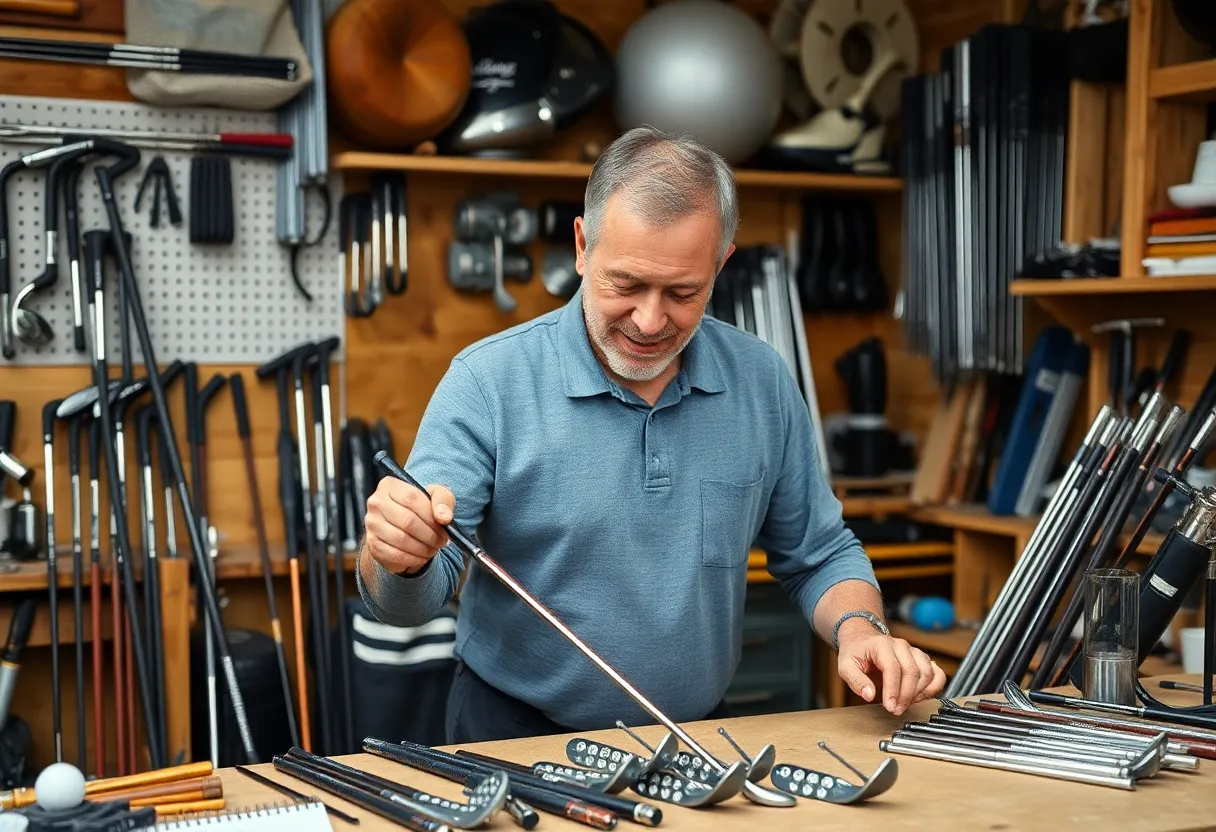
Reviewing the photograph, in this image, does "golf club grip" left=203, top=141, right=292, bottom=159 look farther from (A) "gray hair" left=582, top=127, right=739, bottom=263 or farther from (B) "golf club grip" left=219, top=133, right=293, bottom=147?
(A) "gray hair" left=582, top=127, right=739, bottom=263

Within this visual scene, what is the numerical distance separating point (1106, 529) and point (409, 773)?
4.38ft

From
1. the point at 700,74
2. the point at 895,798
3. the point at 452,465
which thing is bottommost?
the point at 895,798

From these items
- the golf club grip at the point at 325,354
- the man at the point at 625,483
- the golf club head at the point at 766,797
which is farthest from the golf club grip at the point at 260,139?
the golf club head at the point at 766,797

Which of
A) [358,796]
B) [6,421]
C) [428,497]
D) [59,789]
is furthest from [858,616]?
[6,421]

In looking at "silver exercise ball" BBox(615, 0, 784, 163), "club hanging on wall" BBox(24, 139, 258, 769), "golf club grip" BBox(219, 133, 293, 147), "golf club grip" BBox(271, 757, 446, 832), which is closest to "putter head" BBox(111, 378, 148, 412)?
"club hanging on wall" BBox(24, 139, 258, 769)

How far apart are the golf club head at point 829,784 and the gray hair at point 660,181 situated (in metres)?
0.79

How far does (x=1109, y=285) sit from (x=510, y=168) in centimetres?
154

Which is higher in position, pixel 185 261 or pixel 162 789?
pixel 185 261

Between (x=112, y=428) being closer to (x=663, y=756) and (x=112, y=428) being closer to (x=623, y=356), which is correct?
(x=623, y=356)

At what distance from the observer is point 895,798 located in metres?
1.53

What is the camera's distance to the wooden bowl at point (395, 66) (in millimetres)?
3461

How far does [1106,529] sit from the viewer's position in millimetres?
2322

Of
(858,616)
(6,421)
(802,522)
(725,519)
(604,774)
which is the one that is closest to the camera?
(604,774)

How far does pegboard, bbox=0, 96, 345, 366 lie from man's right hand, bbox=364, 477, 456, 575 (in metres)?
2.07
